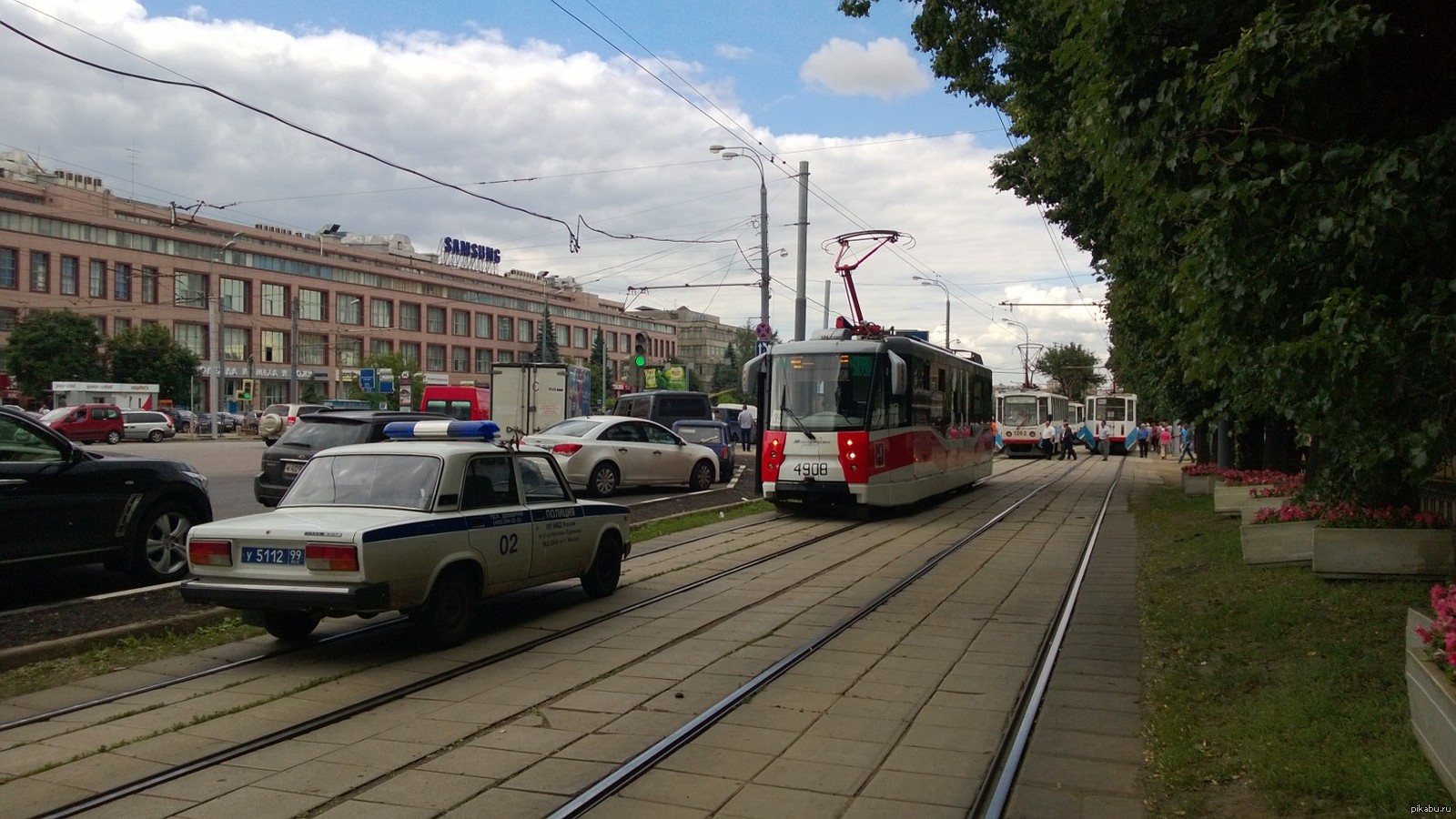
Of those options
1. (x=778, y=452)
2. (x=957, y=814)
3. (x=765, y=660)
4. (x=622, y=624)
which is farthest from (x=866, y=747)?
(x=778, y=452)

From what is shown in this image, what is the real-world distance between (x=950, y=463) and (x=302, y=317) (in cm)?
7005

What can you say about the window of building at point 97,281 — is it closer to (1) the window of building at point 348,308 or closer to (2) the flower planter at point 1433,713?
(1) the window of building at point 348,308

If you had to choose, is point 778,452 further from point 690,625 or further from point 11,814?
point 11,814

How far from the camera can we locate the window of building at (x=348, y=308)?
278 feet

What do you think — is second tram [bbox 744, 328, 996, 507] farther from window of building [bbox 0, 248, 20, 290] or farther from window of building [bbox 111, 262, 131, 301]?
window of building [bbox 111, 262, 131, 301]

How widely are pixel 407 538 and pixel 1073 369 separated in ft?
305

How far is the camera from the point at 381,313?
88562mm

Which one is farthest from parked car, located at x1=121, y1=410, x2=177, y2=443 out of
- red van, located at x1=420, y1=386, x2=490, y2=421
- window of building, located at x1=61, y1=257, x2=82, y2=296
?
window of building, located at x1=61, y1=257, x2=82, y2=296

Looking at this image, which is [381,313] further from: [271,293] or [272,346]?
[271,293]

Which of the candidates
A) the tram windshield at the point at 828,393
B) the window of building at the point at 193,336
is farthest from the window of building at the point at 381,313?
the tram windshield at the point at 828,393

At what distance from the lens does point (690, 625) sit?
30.4 ft

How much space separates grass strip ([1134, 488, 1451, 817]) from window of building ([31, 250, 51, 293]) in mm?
72712

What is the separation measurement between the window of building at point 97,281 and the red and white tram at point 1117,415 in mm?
60987

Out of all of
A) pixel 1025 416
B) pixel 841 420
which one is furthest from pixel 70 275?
pixel 841 420
